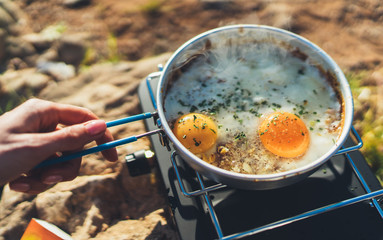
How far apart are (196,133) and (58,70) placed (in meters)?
2.10

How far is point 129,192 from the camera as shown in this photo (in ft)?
7.30

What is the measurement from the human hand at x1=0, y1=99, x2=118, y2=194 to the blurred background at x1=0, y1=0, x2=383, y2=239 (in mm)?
319

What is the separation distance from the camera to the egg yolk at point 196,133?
1.78 m

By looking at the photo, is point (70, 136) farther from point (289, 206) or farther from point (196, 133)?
point (289, 206)

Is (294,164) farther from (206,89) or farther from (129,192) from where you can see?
A: (129,192)

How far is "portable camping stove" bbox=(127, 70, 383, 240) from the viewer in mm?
1739

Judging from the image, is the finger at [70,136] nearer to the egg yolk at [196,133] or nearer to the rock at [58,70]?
the egg yolk at [196,133]

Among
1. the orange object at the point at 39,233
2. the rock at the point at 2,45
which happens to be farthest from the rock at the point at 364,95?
the rock at the point at 2,45

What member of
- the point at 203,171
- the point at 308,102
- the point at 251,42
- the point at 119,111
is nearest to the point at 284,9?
the point at 251,42

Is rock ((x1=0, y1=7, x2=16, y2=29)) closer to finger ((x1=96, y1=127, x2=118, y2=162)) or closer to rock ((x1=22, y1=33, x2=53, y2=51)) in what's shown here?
rock ((x1=22, y1=33, x2=53, y2=51))

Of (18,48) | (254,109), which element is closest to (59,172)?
(254,109)

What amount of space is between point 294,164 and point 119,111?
5.27 ft

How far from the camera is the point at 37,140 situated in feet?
4.99

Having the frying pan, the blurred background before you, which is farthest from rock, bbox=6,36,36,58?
the frying pan
